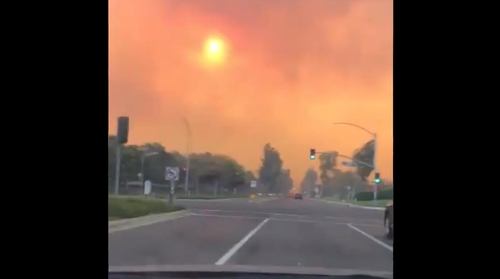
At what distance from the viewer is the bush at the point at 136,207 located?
6.62m

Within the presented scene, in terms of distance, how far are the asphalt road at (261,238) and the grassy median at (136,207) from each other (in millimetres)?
202

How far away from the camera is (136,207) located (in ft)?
26.3

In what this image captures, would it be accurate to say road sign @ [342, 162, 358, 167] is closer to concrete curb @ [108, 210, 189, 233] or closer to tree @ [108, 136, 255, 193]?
tree @ [108, 136, 255, 193]

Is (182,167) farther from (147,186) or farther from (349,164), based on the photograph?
(349,164)

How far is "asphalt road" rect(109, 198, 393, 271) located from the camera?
7746 millimetres

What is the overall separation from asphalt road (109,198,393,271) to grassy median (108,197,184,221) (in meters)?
0.20

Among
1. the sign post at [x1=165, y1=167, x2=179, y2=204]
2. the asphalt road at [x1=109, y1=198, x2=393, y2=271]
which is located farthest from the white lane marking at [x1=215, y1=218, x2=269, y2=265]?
the sign post at [x1=165, y1=167, x2=179, y2=204]

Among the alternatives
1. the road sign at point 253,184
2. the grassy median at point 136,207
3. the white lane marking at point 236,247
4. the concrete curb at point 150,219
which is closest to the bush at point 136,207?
the grassy median at point 136,207
